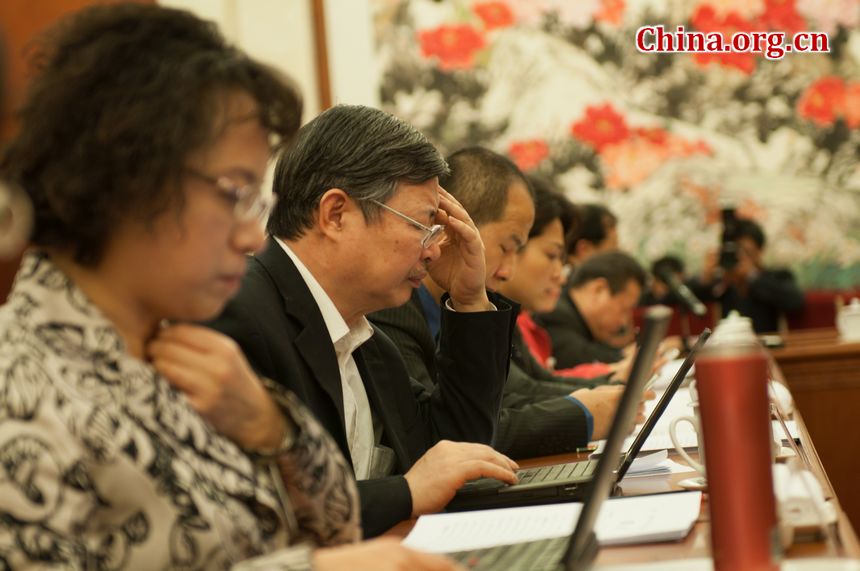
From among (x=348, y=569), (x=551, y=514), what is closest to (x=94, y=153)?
(x=348, y=569)

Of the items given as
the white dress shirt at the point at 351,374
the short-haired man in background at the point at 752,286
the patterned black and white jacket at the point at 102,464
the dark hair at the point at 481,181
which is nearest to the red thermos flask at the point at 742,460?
the patterned black and white jacket at the point at 102,464

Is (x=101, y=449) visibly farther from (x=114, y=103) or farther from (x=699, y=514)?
(x=699, y=514)

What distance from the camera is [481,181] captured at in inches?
111

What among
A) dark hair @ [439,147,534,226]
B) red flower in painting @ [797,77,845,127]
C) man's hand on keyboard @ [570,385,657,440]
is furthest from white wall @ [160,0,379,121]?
red flower in painting @ [797,77,845,127]

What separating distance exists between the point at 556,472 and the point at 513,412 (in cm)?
54

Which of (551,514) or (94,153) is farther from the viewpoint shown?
(551,514)

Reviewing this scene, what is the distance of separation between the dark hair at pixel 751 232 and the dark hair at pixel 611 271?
56.9 inches

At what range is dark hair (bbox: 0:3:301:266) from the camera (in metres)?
1.08

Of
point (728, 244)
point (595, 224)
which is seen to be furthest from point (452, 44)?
point (728, 244)

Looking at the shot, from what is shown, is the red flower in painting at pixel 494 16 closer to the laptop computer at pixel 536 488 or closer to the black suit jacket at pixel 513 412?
the black suit jacket at pixel 513 412

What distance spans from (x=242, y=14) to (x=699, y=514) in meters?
3.64

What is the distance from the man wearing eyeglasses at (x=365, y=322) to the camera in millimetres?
1719

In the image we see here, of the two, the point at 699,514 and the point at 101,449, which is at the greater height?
the point at 101,449

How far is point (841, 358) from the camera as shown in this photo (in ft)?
13.8
